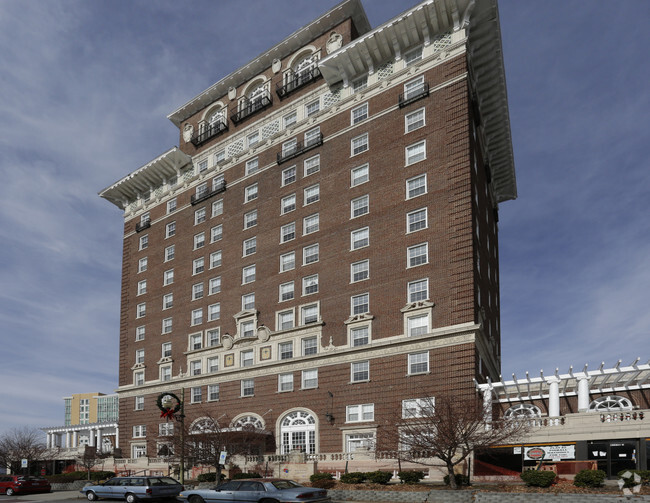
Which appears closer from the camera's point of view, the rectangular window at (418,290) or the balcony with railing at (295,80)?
the rectangular window at (418,290)

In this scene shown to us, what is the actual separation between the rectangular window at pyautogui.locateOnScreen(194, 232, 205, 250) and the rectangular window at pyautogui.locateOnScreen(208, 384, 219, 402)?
43.5 ft

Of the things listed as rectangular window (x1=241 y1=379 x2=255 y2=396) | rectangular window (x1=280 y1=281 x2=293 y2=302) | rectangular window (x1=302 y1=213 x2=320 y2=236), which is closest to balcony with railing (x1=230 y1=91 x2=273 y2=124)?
rectangular window (x1=302 y1=213 x2=320 y2=236)

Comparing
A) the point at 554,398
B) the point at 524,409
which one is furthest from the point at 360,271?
the point at 554,398

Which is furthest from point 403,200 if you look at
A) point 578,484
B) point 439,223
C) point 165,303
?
point 165,303

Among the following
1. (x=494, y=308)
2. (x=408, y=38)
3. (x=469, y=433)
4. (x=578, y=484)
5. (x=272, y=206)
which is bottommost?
(x=578, y=484)

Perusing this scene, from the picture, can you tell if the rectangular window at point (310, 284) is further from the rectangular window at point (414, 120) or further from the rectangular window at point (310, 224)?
the rectangular window at point (414, 120)

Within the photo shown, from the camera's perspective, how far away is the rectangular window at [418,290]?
4328 cm

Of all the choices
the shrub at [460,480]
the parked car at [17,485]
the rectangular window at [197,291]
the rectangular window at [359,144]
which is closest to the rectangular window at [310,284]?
the rectangular window at [359,144]

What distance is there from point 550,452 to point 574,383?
6276 millimetres

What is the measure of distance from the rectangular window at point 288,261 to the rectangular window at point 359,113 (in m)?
11.7

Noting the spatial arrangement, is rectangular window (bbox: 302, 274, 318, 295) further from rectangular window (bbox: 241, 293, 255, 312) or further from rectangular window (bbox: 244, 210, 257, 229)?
rectangular window (bbox: 244, 210, 257, 229)

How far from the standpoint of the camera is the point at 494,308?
180 feet

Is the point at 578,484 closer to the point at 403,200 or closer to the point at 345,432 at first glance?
the point at 345,432

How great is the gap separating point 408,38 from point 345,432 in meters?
29.2
